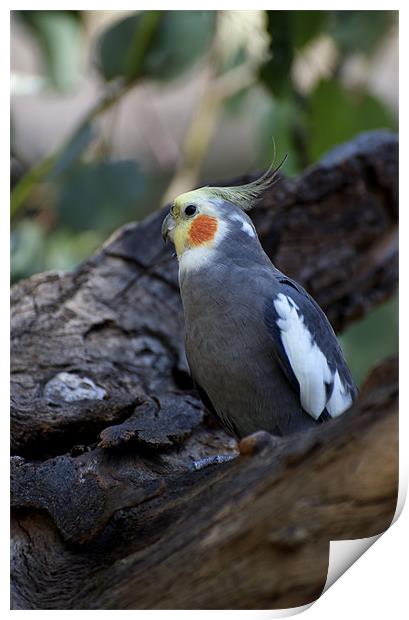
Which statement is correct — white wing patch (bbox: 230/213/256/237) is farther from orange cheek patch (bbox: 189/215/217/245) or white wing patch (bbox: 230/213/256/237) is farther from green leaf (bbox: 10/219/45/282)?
green leaf (bbox: 10/219/45/282)

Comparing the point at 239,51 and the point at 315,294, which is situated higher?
the point at 239,51

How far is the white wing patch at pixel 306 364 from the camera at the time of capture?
991 millimetres

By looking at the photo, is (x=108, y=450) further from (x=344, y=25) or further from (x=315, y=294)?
(x=344, y=25)

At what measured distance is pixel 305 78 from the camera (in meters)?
1.91

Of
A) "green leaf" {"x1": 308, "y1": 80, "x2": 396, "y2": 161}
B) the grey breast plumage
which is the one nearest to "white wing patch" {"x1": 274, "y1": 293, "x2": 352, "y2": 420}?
the grey breast plumage

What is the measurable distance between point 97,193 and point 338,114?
0.57 m

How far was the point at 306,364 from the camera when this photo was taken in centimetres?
99

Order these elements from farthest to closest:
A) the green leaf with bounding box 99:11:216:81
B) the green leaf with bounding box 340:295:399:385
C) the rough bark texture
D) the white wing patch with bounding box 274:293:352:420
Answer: the green leaf with bounding box 340:295:399:385, the green leaf with bounding box 99:11:216:81, the white wing patch with bounding box 274:293:352:420, the rough bark texture

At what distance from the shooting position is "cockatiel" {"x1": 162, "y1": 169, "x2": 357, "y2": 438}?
100 cm

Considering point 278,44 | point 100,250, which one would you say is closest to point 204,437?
point 100,250

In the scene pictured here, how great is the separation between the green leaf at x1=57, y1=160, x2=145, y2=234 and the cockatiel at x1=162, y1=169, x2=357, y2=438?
66 centimetres

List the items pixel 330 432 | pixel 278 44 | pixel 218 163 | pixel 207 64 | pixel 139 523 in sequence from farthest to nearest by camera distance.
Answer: pixel 218 163
pixel 207 64
pixel 278 44
pixel 139 523
pixel 330 432

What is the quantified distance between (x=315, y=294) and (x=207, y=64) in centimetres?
84

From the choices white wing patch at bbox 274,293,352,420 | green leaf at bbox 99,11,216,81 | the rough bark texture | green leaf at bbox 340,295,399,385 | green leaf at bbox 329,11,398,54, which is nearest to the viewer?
the rough bark texture
